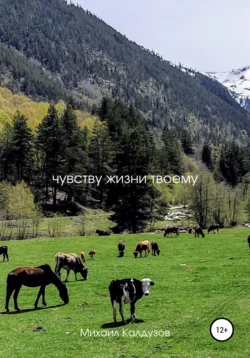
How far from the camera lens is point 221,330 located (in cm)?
1658

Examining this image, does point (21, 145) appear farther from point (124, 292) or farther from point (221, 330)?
point (221, 330)

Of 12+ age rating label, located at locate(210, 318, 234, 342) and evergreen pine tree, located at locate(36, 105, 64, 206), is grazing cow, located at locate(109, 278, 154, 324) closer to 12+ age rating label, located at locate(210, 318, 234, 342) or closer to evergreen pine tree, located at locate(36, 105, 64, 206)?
12+ age rating label, located at locate(210, 318, 234, 342)

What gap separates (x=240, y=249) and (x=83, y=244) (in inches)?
737

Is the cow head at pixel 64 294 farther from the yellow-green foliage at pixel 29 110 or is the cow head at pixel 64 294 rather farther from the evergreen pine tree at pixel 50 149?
the yellow-green foliage at pixel 29 110

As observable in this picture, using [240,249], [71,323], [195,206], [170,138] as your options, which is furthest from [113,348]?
[170,138]

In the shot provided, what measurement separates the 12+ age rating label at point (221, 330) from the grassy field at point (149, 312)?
0.25 metres

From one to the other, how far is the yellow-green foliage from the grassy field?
111 meters

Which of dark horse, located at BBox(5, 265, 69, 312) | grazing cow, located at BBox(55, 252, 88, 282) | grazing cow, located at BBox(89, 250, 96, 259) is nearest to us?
dark horse, located at BBox(5, 265, 69, 312)

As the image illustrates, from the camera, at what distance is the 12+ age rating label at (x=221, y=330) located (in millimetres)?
16389

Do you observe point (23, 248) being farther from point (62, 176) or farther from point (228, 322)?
point (62, 176)

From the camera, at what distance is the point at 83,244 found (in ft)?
174

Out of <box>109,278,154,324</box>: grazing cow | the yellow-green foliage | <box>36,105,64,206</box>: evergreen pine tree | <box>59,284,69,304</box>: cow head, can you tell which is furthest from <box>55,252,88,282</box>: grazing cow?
the yellow-green foliage

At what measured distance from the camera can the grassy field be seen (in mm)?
16000

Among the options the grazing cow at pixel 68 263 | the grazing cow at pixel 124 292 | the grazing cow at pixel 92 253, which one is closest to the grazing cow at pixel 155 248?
the grazing cow at pixel 92 253
